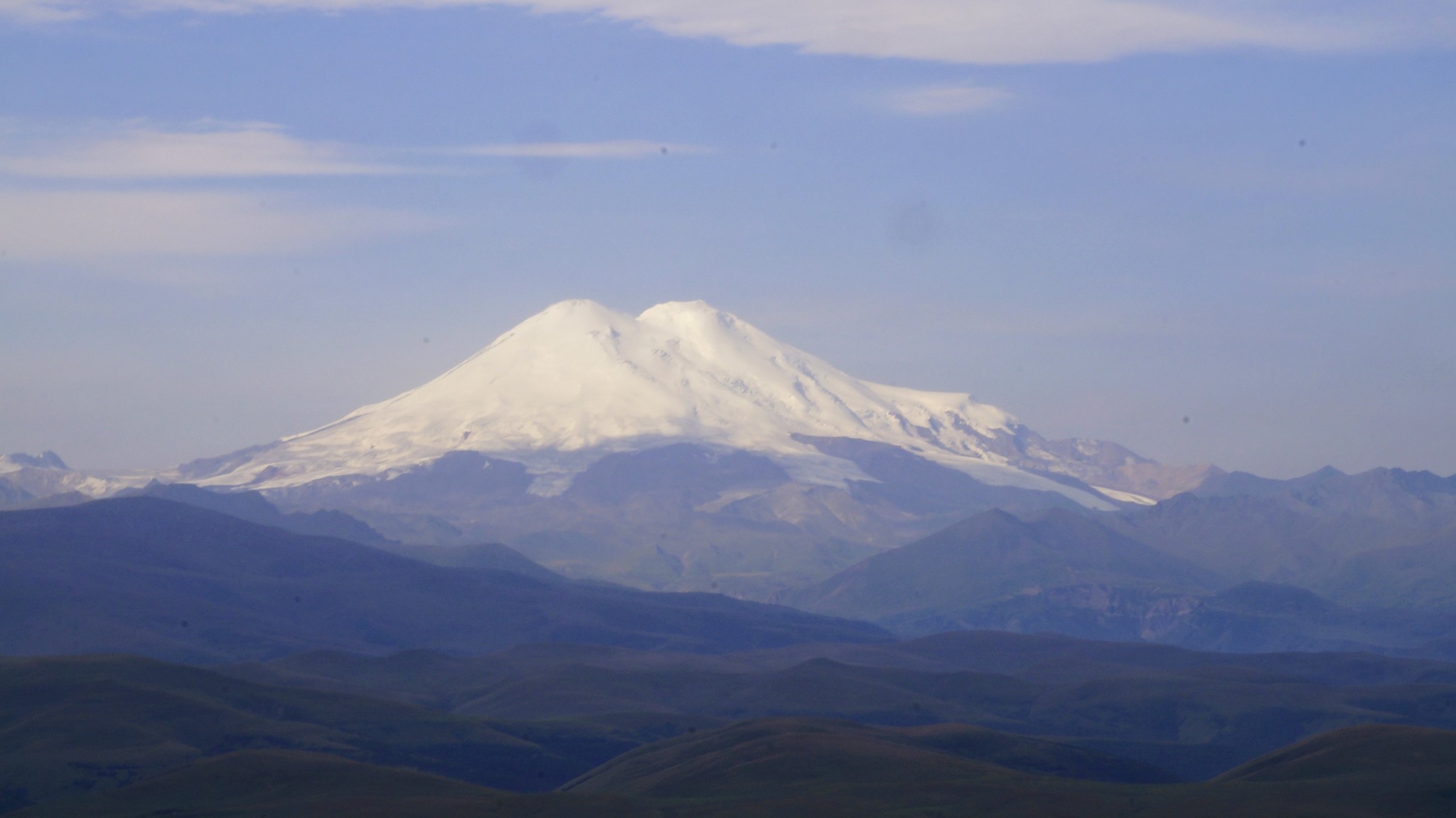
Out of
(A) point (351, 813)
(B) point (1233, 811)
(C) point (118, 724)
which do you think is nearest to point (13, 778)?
(C) point (118, 724)

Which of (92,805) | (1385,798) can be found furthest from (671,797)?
(1385,798)

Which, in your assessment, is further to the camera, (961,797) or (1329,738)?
(1329,738)

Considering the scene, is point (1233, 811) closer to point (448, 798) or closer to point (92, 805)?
point (448, 798)

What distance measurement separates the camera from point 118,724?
621 feet

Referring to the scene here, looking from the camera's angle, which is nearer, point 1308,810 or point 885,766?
point 1308,810

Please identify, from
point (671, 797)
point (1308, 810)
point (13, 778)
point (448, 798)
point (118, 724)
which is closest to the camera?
point (1308, 810)

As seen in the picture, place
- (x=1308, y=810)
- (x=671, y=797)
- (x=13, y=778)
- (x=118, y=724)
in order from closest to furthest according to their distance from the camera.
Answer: (x=1308, y=810) → (x=671, y=797) → (x=13, y=778) → (x=118, y=724)

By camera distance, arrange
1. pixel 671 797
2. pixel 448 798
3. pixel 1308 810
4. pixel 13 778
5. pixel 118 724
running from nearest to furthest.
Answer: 1. pixel 1308 810
2. pixel 448 798
3. pixel 671 797
4. pixel 13 778
5. pixel 118 724

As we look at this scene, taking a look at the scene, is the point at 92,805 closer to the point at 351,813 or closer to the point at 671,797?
the point at 351,813

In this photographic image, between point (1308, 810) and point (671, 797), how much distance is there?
57089mm

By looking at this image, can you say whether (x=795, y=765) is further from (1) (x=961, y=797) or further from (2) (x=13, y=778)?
(2) (x=13, y=778)

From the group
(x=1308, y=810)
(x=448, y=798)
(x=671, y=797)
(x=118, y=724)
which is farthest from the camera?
(x=118, y=724)

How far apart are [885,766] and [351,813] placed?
173 ft

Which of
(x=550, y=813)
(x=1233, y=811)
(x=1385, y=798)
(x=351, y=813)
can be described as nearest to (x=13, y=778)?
(x=351, y=813)
